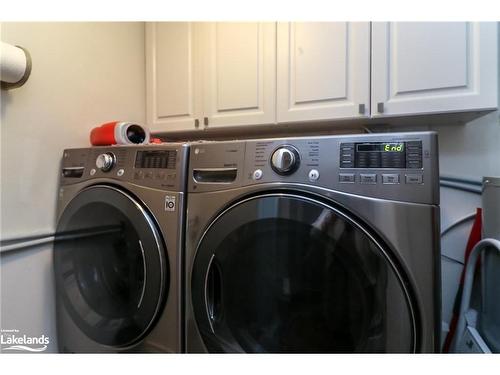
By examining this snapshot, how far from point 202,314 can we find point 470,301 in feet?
3.22

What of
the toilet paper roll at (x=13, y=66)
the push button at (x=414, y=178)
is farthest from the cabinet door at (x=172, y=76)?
the push button at (x=414, y=178)

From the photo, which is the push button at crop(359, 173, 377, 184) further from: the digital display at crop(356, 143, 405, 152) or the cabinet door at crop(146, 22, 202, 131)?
the cabinet door at crop(146, 22, 202, 131)

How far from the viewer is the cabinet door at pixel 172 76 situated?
1.34 m

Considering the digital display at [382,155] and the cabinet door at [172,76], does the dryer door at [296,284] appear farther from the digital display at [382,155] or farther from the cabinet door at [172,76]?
the cabinet door at [172,76]

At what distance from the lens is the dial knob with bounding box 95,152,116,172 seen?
0.96 m

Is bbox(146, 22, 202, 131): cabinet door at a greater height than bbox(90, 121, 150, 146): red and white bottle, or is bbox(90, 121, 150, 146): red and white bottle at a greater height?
bbox(146, 22, 202, 131): cabinet door

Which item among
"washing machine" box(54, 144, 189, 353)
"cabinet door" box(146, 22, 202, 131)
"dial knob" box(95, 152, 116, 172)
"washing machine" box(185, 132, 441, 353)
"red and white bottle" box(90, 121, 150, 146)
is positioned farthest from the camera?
"cabinet door" box(146, 22, 202, 131)

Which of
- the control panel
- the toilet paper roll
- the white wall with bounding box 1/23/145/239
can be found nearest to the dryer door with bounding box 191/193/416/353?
the control panel

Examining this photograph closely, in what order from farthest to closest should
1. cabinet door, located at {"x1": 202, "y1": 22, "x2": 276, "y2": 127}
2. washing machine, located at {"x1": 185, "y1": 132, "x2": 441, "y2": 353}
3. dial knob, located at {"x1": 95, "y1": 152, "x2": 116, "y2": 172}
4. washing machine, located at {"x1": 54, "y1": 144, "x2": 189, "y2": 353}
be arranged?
cabinet door, located at {"x1": 202, "y1": 22, "x2": 276, "y2": 127} → dial knob, located at {"x1": 95, "y1": 152, "x2": 116, "y2": 172} → washing machine, located at {"x1": 54, "y1": 144, "x2": 189, "y2": 353} → washing machine, located at {"x1": 185, "y1": 132, "x2": 441, "y2": 353}

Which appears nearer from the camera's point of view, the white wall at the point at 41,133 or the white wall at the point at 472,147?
the white wall at the point at 41,133

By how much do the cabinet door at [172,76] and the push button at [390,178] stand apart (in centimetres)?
94

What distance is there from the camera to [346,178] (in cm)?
69

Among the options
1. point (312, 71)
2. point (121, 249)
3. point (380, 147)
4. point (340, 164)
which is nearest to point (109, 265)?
point (121, 249)

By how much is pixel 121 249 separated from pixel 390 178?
893mm
